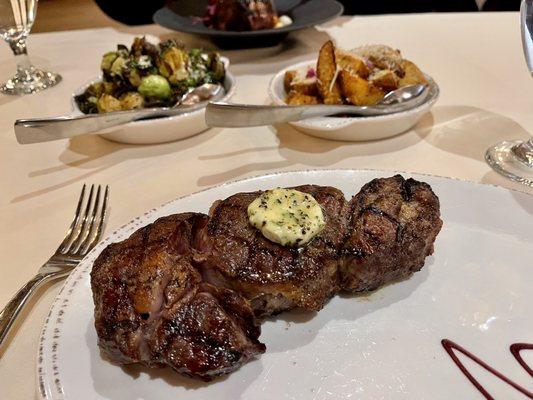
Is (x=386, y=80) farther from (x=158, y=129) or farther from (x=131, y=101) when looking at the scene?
(x=131, y=101)

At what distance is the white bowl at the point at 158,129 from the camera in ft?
7.60

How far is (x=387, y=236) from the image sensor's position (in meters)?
1.43

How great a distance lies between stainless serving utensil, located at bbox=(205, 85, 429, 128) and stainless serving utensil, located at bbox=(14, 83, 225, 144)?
0.44m

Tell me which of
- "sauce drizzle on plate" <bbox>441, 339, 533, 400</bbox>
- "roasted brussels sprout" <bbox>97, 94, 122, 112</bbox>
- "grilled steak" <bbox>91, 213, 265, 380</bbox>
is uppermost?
"roasted brussels sprout" <bbox>97, 94, 122, 112</bbox>

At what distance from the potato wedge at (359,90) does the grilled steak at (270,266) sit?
3.64ft

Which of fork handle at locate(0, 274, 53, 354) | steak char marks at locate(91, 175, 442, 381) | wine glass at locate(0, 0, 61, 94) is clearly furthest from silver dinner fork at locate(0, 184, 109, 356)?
wine glass at locate(0, 0, 61, 94)

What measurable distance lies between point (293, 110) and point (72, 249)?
42.1 inches

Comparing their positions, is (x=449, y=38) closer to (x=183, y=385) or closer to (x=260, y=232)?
(x=260, y=232)

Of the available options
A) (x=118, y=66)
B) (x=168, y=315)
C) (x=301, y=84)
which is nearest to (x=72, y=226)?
(x=168, y=315)

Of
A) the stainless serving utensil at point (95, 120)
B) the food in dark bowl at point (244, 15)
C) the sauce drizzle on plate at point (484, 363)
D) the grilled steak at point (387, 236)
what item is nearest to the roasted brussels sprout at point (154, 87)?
the stainless serving utensil at point (95, 120)

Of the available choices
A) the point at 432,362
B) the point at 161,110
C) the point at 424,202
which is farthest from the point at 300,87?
the point at 432,362

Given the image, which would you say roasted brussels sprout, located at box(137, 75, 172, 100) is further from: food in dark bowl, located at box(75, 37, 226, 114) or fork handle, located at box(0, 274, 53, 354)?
fork handle, located at box(0, 274, 53, 354)

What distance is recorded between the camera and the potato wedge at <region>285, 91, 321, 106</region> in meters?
2.43

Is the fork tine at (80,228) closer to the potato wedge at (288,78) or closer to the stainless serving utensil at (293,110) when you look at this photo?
the stainless serving utensil at (293,110)
